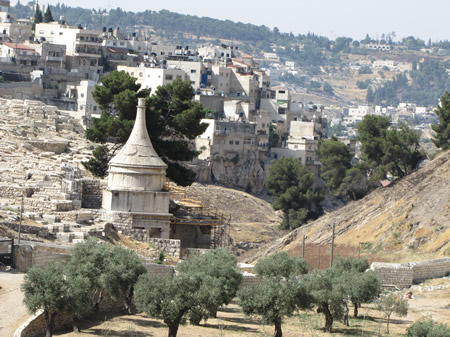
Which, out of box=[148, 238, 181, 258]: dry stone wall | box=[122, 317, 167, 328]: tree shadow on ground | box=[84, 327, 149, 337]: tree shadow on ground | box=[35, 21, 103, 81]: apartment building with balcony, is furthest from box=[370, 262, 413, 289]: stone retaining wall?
box=[35, 21, 103, 81]: apartment building with balcony

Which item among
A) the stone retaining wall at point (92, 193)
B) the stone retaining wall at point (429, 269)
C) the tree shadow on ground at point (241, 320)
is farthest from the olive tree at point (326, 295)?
the stone retaining wall at point (92, 193)

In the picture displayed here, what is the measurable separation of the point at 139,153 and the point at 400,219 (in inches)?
603

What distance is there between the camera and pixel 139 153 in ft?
135

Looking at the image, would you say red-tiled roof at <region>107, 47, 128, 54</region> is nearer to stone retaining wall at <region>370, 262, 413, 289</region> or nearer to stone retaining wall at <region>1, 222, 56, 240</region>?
stone retaining wall at <region>370, 262, 413, 289</region>

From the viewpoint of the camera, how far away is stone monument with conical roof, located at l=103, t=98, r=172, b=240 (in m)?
40.5

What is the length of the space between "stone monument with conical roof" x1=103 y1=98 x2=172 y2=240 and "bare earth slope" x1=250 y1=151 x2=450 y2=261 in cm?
1166

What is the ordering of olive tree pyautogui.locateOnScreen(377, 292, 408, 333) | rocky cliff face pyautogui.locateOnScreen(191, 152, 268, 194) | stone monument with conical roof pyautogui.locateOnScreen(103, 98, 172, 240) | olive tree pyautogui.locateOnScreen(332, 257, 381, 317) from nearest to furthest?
olive tree pyautogui.locateOnScreen(377, 292, 408, 333), olive tree pyautogui.locateOnScreen(332, 257, 381, 317), stone monument with conical roof pyautogui.locateOnScreen(103, 98, 172, 240), rocky cliff face pyautogui.locateOnScreen(191, 152, 268, 194)

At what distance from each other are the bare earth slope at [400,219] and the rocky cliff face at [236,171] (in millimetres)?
36319

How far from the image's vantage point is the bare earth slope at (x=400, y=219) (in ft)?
163

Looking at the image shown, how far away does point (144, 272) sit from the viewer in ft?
104

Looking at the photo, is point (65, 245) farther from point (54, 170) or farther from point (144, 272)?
point (54, 170)

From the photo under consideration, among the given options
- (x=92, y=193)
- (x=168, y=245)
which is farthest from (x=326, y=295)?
(x=92, y=193)

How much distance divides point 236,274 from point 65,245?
186 inches

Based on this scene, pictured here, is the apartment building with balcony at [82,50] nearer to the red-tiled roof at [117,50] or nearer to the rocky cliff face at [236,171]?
the red-tiled roof at [117,50]
